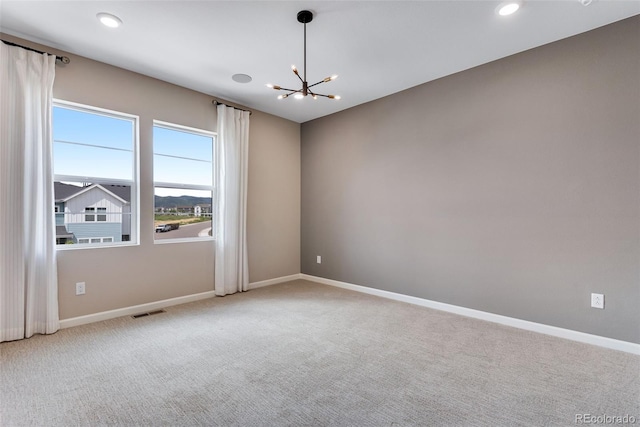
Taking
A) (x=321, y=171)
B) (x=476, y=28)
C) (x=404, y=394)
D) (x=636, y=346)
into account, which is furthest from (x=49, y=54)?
(x=636, y=346)

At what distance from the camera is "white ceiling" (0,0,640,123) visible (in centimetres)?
246

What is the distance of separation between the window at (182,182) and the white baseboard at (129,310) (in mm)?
786

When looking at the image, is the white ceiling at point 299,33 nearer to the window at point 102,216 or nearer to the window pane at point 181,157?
the window pane at point 181,157

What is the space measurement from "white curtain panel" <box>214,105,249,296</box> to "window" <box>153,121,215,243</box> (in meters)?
0.17

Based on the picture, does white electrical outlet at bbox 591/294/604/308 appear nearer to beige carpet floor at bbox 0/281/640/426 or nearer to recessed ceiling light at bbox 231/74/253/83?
beige carpet floor at bbox 0/281/640/426

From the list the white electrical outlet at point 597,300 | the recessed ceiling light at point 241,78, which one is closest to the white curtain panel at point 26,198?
the recessed ceiling light at point 241,78

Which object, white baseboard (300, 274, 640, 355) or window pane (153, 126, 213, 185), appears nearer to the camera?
white baseboard (300, 274, 640, 355)

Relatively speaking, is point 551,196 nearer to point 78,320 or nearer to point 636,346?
point 636,346

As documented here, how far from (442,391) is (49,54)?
458 centimetres

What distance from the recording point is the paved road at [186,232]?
3.93 meters

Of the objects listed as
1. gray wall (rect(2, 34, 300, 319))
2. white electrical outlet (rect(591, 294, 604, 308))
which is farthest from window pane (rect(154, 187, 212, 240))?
white electrical outlet (rect(591, 294, 604, 308))

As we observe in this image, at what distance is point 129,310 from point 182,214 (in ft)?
4.34

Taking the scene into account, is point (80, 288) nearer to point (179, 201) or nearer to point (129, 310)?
point (129, 310)

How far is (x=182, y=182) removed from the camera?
13.5 feet
